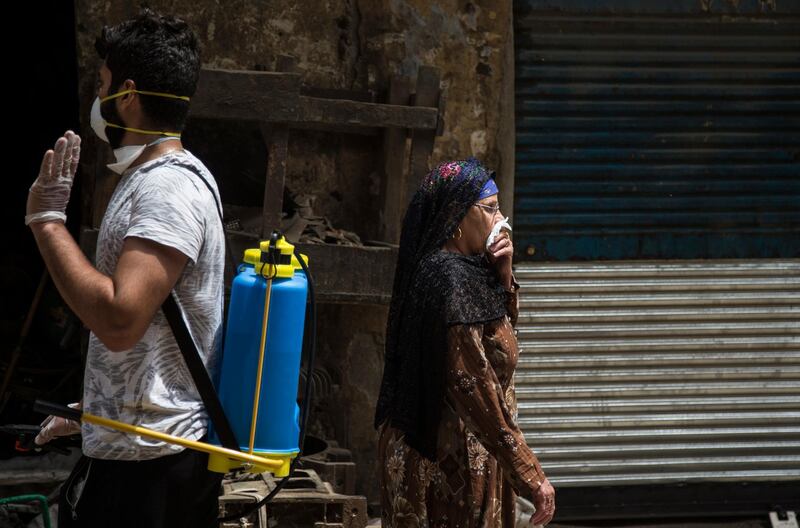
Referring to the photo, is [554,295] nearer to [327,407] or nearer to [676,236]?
[676,236]

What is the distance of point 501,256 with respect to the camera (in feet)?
11.1

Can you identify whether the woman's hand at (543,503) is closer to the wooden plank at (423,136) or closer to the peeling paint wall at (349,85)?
the wooden plank at (423,136)

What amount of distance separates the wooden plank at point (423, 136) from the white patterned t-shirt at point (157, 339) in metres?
2.60

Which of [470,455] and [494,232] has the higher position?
[494,232]

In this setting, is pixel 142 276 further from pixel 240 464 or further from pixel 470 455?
pixel 470 455

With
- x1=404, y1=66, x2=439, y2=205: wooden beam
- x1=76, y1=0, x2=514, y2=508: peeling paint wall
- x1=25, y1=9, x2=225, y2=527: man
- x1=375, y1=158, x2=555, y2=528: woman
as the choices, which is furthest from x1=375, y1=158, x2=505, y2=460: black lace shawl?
x1=76, y1=0, x2=514, y2=508: peeling paint wall

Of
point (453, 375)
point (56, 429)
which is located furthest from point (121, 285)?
point (453, 375)

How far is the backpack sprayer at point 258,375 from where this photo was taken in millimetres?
2420

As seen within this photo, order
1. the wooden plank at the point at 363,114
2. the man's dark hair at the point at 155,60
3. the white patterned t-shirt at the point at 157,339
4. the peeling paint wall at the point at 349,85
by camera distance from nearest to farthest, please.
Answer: the white patterned t-shirt at the point at 157,339 → the man's dark hair at the point at 155,60 → the wooden plank at the point at 363,114 → the peeling paint wall at the point at 349,85

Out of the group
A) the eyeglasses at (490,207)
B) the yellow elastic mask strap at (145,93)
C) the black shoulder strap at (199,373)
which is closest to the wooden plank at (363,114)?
the eyeglasses at (490,207)

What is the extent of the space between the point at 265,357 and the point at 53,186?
571 mm

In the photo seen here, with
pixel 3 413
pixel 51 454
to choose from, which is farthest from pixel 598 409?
pixel 3 413

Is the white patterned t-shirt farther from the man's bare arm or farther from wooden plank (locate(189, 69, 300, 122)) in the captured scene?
wooden plank (locate(189, 69, 300, 122))

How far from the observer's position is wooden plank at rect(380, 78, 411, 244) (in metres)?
5.13
